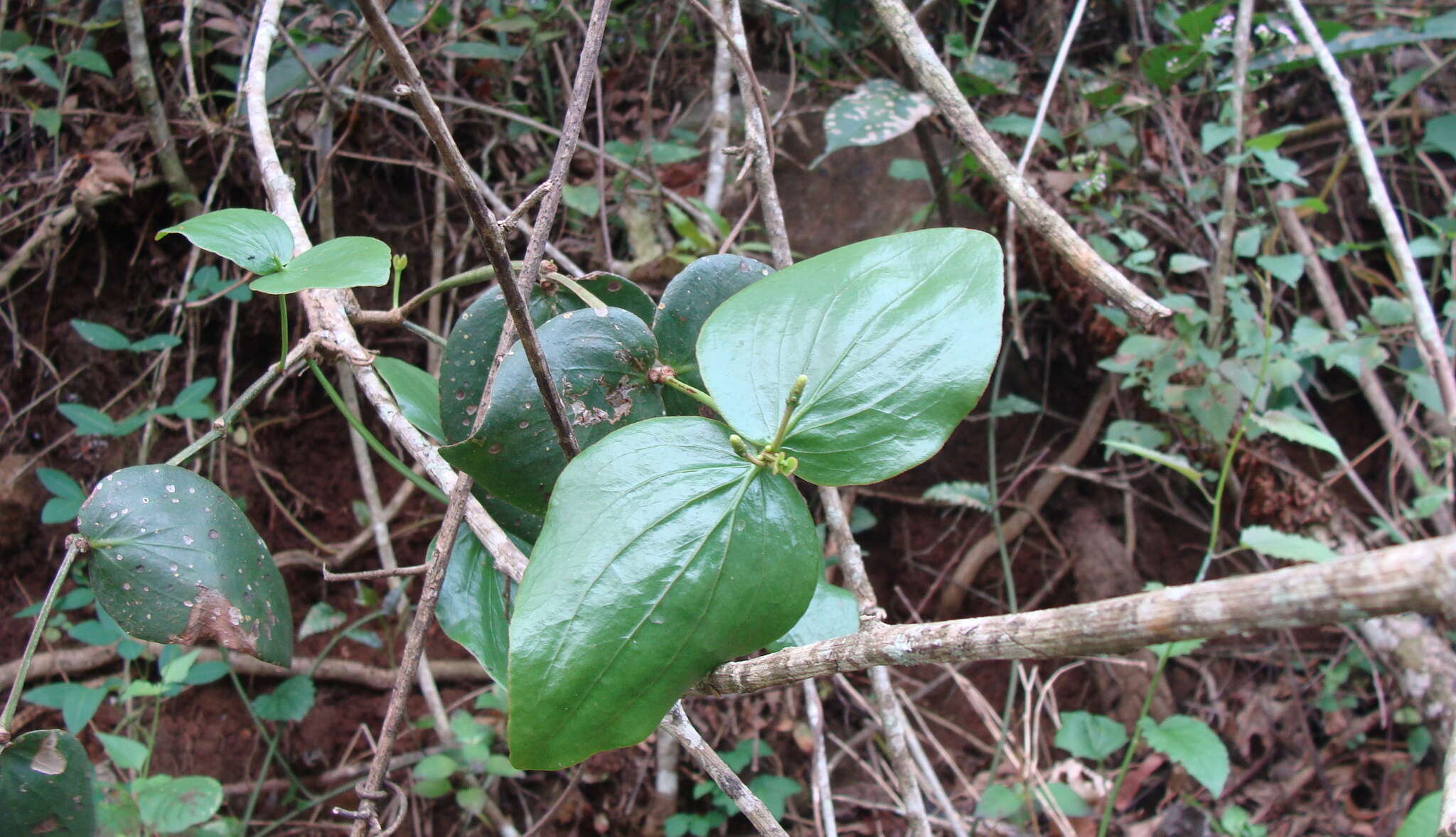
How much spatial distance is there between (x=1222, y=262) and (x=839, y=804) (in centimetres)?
121

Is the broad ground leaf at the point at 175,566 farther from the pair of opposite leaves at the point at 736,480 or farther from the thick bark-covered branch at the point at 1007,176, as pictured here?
the thick bark-covered branch at the point at 1007,176

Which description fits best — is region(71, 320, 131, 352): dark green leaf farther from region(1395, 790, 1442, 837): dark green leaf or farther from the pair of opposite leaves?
region(1395, 790, 1442, 837): dark green leaf

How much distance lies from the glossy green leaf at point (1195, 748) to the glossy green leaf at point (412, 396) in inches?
42.1

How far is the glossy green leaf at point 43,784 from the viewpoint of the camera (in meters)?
0.58

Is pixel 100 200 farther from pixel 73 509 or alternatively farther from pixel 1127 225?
pixel 1127 225

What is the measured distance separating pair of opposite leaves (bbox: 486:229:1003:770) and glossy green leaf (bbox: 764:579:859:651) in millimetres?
185

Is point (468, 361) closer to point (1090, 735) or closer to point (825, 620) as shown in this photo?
point (825, 620)

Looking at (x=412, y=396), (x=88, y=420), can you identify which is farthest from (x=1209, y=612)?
(x=88, y=420)

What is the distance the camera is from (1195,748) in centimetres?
126

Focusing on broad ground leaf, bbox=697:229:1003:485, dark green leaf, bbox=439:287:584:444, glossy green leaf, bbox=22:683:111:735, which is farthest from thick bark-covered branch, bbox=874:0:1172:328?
glossy green leaf, bbox=22:683:111:735

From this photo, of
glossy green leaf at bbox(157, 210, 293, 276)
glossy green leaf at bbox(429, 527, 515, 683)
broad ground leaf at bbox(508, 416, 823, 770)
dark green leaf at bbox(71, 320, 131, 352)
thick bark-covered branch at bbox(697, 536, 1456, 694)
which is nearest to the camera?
thick bark-covered branch at bbox(697, 536, 1456, 694)

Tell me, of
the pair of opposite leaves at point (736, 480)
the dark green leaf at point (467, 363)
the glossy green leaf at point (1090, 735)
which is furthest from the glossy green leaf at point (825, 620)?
the glossy green leaf at point (1090, 735)

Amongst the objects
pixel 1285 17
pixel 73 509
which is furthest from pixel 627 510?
pixel 1285 17

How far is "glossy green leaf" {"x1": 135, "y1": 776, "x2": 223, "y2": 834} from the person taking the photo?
1.04 meters
